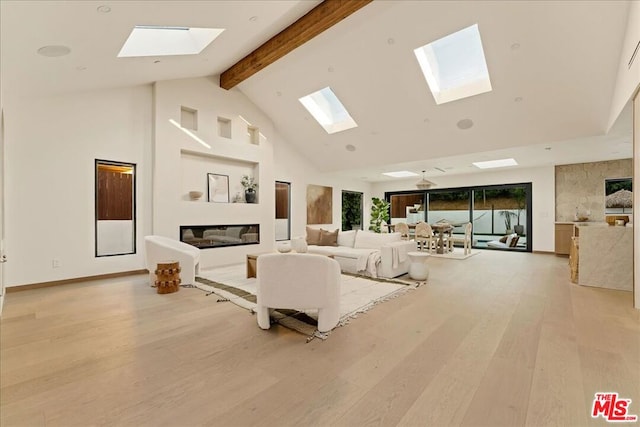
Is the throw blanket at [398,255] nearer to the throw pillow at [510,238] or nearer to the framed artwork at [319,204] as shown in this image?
the framed artwork at [319,204]

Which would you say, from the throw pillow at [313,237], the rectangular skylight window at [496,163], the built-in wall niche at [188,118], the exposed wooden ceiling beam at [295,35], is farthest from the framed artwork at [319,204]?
the rectangular skylight window at [496,163]

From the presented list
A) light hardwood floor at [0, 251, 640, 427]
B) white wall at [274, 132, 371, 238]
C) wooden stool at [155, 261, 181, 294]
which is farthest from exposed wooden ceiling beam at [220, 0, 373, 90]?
light hardwood floor at [0, 251, 640, 427]

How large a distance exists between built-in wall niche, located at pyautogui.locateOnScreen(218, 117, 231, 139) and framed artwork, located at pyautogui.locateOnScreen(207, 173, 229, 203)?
101cm

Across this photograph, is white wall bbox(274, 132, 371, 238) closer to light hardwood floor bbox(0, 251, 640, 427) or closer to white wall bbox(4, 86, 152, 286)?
white wall bbox(4, 86, 152, 286)

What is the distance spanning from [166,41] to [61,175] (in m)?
2.74

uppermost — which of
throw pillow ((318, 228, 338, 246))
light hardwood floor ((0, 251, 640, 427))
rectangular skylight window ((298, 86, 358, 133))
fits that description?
rectangular skylight window ((298, 86, 358, 133))

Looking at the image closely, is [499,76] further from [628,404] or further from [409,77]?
[628,404]

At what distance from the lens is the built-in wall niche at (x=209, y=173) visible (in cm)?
637

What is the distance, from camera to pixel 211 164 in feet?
22.4

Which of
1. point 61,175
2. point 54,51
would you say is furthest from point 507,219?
point 61,175

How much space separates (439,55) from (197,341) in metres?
5.78

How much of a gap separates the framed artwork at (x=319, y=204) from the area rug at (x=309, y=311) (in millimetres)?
3811

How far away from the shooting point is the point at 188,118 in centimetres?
645

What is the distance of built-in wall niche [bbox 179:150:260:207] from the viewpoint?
20.9ft
